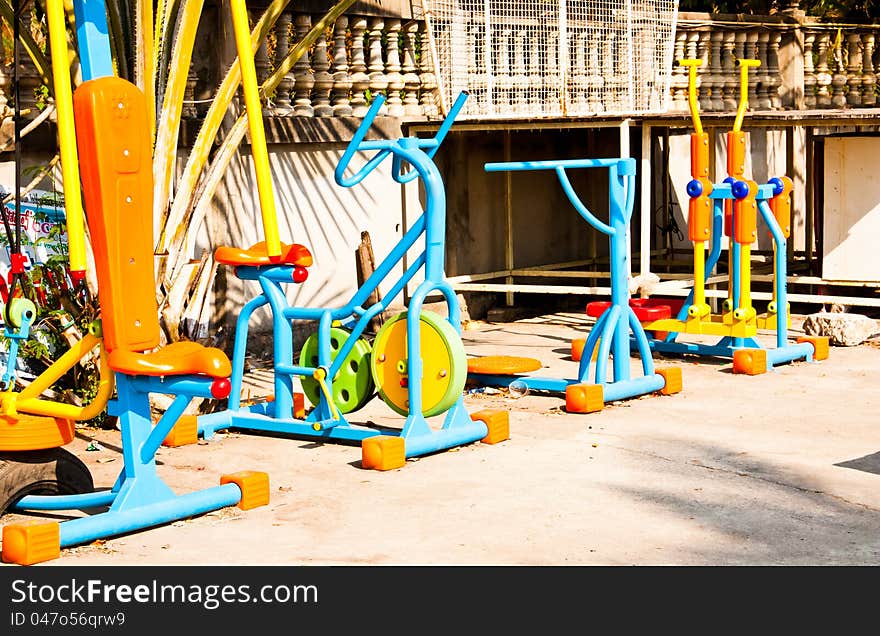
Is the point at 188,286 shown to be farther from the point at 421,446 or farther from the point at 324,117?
the point at 324,117

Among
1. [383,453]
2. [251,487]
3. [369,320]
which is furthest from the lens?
[369,320]

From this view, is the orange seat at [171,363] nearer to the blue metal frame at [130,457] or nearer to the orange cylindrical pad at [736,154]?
the blue metal frame at [130,457]

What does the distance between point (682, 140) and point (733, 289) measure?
577 cm

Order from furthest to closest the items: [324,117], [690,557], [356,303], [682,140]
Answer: [682,140]
[324,117]
[356,303]
[690,557]

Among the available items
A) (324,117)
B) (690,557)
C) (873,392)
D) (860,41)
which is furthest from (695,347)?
(860,41)

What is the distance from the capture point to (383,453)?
7.00m

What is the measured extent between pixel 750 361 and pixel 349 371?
333 cm

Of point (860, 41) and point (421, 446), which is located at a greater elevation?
point (860, 41)

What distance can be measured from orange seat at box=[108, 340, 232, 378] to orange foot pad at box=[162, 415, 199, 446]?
220 cm

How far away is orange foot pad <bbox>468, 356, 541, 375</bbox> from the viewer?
29.7ft

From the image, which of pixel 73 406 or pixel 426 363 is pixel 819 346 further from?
pixel 73 406

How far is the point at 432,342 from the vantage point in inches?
290

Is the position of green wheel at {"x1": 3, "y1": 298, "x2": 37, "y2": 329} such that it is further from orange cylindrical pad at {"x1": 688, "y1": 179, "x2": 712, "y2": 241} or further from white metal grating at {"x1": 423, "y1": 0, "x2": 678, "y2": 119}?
white metal grating at {"x1": 423, "y1": 0, "x2": 678, "y2": 119}

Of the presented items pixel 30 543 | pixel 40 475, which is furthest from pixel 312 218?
pixel 30 543
